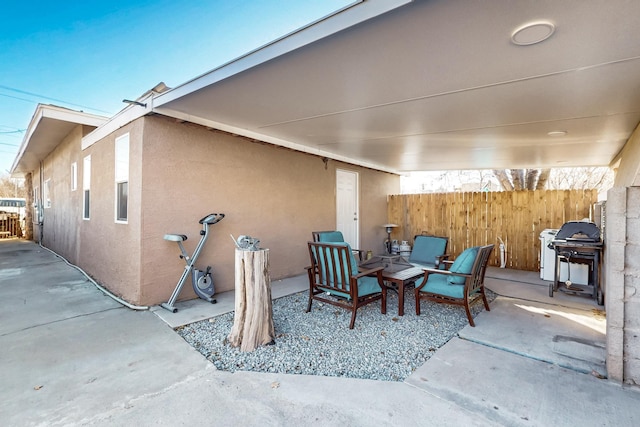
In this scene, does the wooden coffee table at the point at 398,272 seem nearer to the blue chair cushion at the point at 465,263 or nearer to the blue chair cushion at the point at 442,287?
the blue chair cushion at the point at 442,287

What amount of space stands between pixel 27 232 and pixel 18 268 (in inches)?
365

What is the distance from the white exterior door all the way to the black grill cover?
4128 mm

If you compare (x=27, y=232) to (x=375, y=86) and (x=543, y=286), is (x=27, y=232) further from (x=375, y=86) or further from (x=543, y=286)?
(x=543, y=286)

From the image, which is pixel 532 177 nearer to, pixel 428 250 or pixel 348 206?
pixel 348 206

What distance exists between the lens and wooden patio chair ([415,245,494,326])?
349 centimetres

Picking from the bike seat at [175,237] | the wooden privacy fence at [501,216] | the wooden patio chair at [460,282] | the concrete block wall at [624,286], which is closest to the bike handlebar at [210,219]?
the bike seat at [175,237]

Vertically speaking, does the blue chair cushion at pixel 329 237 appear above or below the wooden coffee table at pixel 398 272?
above

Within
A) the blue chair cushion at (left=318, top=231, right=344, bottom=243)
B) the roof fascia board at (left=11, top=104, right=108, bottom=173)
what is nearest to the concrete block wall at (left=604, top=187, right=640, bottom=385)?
the blue chair cushion at (left=318, top=231, right=344, bottom=243)

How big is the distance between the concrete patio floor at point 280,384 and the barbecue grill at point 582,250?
1258 millimetres

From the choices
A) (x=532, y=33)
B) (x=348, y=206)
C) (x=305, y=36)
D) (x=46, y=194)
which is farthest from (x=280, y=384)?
→ (x=46, y=194)

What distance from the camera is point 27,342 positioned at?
9.77 feet

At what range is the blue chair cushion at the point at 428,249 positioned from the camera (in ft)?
16.9

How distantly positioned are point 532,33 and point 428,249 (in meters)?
3.73

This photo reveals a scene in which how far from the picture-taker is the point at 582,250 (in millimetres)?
4535
